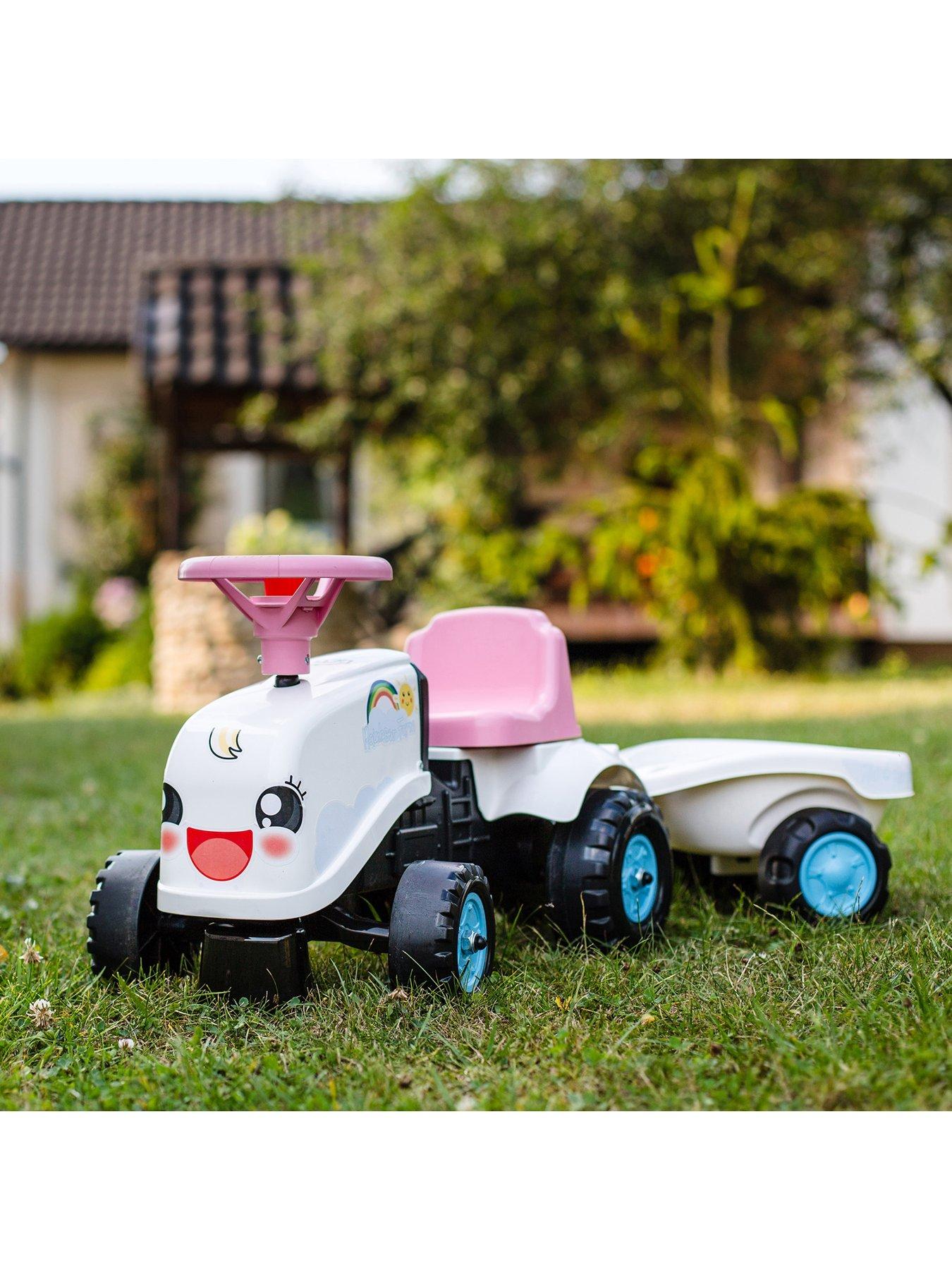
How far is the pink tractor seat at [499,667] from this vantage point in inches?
122

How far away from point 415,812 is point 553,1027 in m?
0.61

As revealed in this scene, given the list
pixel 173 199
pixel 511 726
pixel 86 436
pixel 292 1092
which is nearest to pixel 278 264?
pixel 86 436

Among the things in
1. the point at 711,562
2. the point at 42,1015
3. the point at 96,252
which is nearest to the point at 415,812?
the point at 42,1015

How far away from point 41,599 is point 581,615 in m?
6.55

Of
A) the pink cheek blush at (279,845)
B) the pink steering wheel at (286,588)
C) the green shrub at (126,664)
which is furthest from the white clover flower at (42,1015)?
the green shrub at (126,664)

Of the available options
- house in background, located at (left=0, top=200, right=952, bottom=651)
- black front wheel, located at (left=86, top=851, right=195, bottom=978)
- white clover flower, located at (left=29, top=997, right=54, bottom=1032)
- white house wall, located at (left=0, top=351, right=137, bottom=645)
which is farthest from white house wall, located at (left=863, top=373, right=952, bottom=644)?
white clover flower, located at (left=29, top=997, right=54, bottom=1032)

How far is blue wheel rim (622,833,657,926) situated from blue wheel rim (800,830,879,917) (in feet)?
1.25

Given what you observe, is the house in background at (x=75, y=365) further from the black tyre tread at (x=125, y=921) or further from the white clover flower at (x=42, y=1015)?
the white clover flower at (x=42, y=1015)

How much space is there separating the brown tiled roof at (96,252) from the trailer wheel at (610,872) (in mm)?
10922

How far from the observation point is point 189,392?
33.1ft

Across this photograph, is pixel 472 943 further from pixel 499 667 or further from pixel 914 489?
pixel 914 489

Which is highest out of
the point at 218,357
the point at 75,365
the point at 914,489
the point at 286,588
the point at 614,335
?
the point at 75,365

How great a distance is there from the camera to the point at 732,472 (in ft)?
29.8

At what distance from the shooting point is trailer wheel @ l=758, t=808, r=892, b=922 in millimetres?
3051
